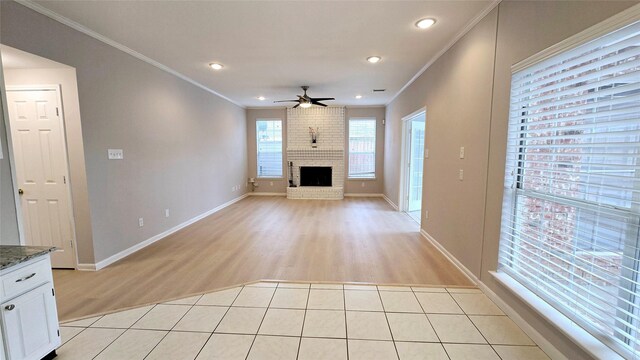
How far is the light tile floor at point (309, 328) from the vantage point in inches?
68.2

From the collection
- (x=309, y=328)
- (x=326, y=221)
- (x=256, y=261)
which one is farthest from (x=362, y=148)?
(x=309, y=328)

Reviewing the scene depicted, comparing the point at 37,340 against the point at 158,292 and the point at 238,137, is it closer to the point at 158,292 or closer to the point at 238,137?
the point at 158,292

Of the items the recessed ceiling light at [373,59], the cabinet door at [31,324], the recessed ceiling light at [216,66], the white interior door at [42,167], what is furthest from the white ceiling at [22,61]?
the recessed ceiling light at [373,59]

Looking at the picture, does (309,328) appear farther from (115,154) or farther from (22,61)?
(22,61)

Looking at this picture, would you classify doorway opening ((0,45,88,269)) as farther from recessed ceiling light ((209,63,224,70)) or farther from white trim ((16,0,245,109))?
recessed ceiling light ((209,63,224,70))

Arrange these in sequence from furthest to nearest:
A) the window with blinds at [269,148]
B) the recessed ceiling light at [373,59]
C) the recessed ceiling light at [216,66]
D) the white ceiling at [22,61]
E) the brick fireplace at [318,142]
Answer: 1. the window with blinds at [269,148]
2. the brick fireplace at [318,142]
3. the recessed ceiling light at [216,66]
4. the recessed ceiling light at [373,59]
5. the white ceiling at [22,61]

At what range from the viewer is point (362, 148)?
25.3 ft

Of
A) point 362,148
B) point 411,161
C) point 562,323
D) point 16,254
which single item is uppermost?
point 362,148

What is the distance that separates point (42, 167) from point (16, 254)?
1904 mm

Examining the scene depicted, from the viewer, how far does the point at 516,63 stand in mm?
2021

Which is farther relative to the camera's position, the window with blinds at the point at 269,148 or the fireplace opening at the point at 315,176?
the window with blinds at the point at 269,148

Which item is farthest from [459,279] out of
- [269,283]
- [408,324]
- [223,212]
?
[223,212]

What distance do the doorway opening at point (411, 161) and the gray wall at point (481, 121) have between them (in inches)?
59.1

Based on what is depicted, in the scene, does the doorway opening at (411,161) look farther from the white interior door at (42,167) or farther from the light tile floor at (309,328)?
the white interior door at (42,167)
